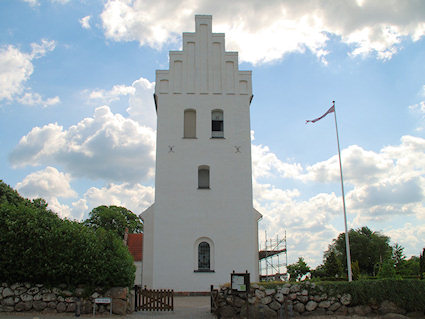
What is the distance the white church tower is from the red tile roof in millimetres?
24797

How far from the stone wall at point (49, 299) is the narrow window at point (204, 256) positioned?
9.56 metres

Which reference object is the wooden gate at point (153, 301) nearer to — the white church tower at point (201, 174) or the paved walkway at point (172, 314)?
the paved walkway at point (172, 314)

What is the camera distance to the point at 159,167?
26.7m

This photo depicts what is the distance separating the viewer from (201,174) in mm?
28078

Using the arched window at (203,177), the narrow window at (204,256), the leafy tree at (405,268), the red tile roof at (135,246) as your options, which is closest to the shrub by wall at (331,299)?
the leafy tree at (405,268)

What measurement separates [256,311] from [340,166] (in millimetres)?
10547

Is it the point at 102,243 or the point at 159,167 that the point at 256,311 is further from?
the point at 159,167

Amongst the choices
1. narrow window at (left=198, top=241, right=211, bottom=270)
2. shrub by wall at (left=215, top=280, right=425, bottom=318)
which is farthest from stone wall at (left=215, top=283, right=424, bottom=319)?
narrow window at (left=198, top=241, right=211, bottom=270)

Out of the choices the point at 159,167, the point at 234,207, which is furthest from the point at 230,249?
the point at 159,167

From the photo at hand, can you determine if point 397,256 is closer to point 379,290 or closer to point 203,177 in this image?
point 379,290

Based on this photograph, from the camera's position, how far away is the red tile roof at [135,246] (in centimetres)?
4981

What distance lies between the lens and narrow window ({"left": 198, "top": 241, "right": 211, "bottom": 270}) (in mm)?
25484

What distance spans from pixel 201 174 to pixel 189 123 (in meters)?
3.67

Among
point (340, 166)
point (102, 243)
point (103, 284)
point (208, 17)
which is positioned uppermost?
point (208, 17)
